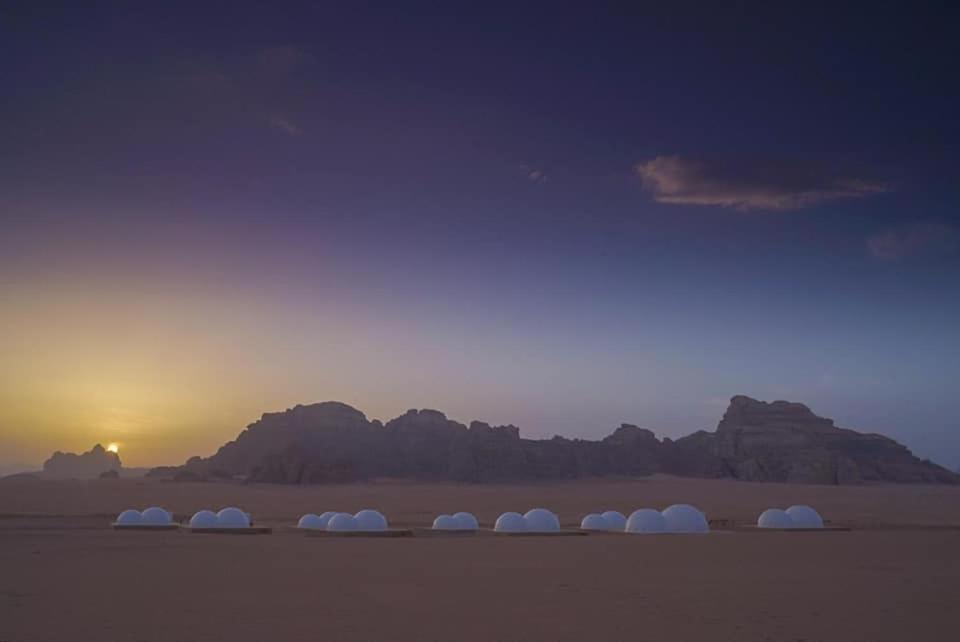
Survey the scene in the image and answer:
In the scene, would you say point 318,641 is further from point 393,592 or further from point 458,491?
point 458,491

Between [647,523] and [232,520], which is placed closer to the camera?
[647,523]

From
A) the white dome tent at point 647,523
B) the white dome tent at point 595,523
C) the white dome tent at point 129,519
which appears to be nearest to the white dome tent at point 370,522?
the white dome tent at point 595,523

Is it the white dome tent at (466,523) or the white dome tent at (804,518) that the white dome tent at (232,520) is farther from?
the white dome tent at (804,518)

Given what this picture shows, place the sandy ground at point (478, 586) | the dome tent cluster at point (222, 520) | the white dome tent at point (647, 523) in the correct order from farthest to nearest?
the dome tent cluster at point (222, 520)
the white dome tent at point (647, 523)
the sandy ground at point (478, 586)

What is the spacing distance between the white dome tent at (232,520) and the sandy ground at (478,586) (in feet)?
7.56

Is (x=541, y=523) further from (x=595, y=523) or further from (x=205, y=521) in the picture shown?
(x=205, y=521)

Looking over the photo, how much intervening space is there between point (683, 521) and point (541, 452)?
77.9 m

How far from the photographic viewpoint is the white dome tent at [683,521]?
47.9 m

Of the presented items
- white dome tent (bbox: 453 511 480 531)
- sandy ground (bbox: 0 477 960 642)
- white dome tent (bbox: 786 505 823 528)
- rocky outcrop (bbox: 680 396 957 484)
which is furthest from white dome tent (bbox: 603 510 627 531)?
rocky outcrop (bbox: 680 396 957 484)

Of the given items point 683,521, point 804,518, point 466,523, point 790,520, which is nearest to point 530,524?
point 466,523

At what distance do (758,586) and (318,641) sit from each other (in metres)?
13.9

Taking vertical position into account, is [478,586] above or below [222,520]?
below

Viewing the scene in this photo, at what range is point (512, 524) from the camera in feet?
160

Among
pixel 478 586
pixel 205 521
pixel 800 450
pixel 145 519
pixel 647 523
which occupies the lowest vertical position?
pixel 478 586
